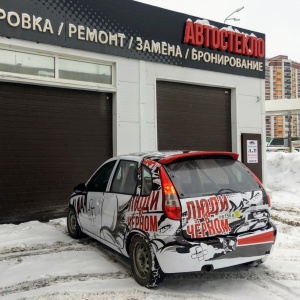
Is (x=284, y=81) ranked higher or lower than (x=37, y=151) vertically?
higher

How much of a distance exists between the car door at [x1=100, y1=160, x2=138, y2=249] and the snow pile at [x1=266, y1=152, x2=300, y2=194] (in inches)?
361

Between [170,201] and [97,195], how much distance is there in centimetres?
183

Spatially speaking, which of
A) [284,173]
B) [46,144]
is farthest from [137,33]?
[284,173]

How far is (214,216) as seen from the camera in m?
3.94

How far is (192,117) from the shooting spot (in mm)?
11039

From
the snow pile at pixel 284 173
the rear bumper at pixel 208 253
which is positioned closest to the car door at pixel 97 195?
the rear bumper at pixel 208 253

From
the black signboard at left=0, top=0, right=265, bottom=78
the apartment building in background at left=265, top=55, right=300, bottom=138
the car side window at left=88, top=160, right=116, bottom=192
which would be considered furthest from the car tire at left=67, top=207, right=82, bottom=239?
the apartment building in background at left=265, top=55, right=300, bottom=138

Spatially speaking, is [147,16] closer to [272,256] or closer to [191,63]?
[191,63]

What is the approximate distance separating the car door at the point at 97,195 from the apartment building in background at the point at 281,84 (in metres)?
91.4

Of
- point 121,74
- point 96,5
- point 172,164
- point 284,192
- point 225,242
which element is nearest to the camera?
point 225,242

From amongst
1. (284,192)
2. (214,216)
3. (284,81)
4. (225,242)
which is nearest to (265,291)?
(225,242)

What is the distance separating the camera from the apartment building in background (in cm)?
9381

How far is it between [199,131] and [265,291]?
7.52 metres

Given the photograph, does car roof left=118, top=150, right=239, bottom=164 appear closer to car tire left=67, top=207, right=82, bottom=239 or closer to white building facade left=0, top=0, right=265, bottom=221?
car tire left=67, top=207, right=82, bottom=239
